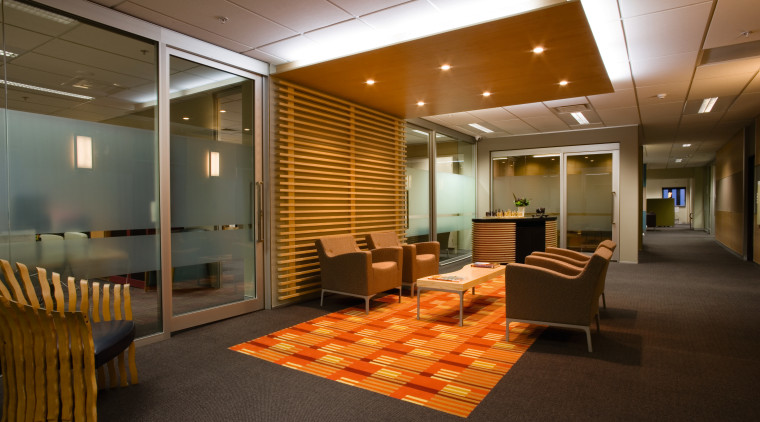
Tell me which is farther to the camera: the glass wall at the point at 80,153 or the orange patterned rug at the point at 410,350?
the glass wall at the point at 80,153

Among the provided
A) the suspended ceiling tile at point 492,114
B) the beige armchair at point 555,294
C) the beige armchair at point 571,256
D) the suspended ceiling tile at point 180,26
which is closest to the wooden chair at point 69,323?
the suspended ceiling tile at point 180,26

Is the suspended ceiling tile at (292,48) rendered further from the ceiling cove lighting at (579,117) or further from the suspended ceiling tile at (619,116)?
the suspended ceiling tile at (619,116)

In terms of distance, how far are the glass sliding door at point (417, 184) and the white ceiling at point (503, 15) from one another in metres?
3.63

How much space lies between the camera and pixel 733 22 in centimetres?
454

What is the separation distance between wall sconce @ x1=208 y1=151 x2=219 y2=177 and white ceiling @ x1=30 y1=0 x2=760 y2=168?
1.26 meters

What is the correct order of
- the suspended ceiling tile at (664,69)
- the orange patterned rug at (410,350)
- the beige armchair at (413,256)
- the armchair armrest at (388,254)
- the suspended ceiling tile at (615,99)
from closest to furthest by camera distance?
the orange patterned rug at (410,350), the suspended ceiling tile at (664,69), the armchair armrest at (388,254), the beige armchair at (413,256), the suspended ceiling tile at (615,99)

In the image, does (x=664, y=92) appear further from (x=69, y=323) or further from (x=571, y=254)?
(x=69, y=323)

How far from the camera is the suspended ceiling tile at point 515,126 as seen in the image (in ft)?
32.2

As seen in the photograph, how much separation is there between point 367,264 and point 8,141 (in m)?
3.61

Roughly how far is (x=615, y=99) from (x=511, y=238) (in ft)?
10.4

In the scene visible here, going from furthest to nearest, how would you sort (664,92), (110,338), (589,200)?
(589,200), (664,92), (110,338)

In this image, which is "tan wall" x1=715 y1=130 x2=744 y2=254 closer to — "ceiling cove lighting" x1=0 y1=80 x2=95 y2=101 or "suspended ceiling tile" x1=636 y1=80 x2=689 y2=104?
"suspended ceiling tile" x1=636 y1=80 x2=689 y2=104

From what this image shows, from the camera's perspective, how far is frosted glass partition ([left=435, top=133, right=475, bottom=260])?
10078 millimetres

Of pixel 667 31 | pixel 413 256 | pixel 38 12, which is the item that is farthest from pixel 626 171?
pixel 38 12
